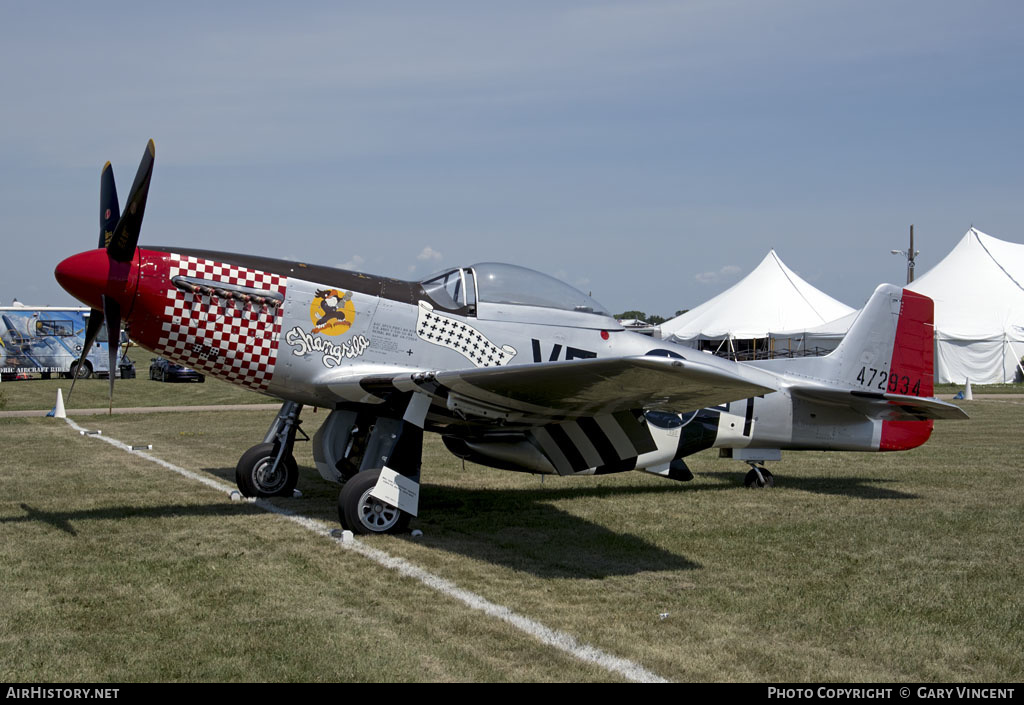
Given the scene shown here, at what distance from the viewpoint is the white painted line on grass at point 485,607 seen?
13.2 ft

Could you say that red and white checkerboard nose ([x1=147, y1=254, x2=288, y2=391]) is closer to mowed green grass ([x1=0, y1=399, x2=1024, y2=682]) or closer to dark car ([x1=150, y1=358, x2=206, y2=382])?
mowed green grass ([x1=0, y1=399, x2=1024, y2=682])

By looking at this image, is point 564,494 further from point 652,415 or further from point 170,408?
point 170,408

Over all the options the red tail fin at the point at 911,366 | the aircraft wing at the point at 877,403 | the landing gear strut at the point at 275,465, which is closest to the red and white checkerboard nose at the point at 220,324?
the landing gear strut at the point at 275,465

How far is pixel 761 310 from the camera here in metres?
39.4

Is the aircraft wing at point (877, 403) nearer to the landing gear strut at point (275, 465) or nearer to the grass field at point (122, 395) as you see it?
the landing gear strut at point (275, 465)

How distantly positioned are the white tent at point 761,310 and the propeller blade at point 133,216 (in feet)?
111

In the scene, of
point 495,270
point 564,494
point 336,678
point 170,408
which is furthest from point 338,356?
point 170,408

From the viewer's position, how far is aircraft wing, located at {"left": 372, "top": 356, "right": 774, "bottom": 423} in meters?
5.08

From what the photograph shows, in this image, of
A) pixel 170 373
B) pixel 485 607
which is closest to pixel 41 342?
pixel 170 373

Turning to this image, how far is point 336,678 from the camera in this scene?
3.87 meters

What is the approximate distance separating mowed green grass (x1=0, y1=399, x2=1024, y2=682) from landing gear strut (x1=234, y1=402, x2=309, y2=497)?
0.28m

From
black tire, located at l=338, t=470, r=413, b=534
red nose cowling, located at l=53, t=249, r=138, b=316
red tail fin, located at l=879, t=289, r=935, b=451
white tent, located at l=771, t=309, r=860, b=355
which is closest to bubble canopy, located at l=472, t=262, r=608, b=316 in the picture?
black tire, located at l=338, t=470, r=413, b=534

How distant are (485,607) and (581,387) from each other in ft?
5.91

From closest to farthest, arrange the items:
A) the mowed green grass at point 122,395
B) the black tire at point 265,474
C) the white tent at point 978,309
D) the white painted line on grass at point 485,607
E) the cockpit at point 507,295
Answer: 1. the white painted line on grass at point 485,607
2. the cockpit at point 507,295
3. the black tire at point 265,474
4. the mowed green grass at point 122,395
5. the white tent at point 978,309
